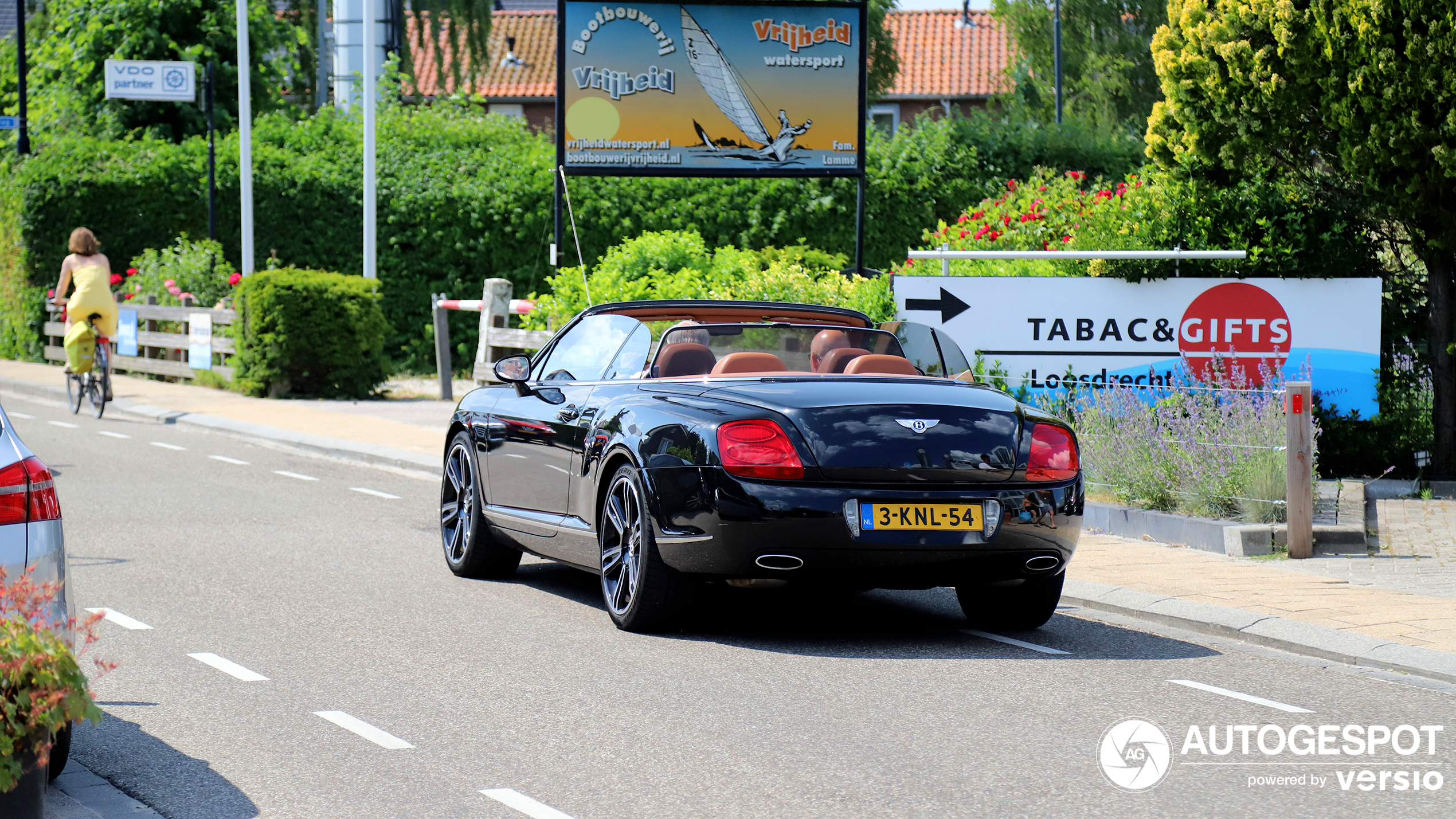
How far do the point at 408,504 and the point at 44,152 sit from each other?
17.9 meters

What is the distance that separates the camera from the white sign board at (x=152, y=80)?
2933 cm

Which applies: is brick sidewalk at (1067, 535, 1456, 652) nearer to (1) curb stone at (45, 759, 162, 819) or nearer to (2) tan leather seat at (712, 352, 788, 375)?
(2) tan leather seat at (712, 352, 788, 375)

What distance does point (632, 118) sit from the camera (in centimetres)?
1744

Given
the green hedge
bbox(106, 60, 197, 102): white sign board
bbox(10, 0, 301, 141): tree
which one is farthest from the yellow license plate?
bbox(10, 0, 301, 141): tree

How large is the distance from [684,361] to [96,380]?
1335 centimetres

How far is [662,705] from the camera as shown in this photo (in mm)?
6297

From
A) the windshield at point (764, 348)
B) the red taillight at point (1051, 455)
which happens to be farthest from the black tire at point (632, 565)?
the red taillight at point (1051, 455)

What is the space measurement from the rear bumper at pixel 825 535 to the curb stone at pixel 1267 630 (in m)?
1.01

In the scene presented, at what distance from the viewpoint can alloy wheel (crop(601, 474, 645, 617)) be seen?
7551 mm

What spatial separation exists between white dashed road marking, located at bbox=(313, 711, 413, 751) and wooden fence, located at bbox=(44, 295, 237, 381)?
684 inches

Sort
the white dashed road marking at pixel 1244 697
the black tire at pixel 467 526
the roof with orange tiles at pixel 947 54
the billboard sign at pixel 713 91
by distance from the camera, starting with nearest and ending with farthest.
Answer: the white dashed road marking at pixel 1244 697
the black tire at pixel 467 526
the billboard sign at pixel 713 91
the roof with orange tiles at pixel 947 54

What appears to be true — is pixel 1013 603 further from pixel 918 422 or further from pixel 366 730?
pixel 366 730

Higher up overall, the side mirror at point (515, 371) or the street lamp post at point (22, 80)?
the street lamp post at point (22, 80)

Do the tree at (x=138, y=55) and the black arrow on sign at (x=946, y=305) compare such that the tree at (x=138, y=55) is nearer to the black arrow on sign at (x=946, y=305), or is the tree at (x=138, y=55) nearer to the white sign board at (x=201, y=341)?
the white sign board at (x=201, y=341)
